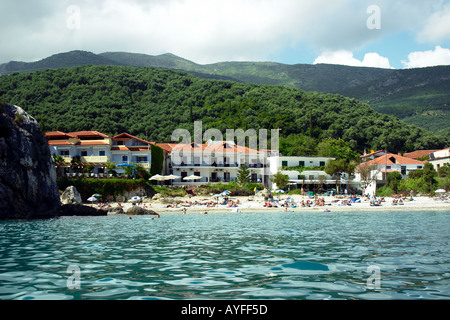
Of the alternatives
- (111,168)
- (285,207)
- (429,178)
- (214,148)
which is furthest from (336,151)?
(111,168)

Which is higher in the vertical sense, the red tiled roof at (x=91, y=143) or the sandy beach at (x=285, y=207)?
the red tiled roof at (x=91, y=143)

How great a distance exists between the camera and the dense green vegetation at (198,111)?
265ft

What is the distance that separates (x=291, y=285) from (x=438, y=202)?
38831mm

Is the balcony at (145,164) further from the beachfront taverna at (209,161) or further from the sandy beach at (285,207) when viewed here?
the sandy beach at (285,207)

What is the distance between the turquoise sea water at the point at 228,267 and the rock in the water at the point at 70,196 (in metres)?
22.4

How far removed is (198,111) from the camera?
8888cm

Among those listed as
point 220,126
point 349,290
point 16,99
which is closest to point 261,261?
point 349,290

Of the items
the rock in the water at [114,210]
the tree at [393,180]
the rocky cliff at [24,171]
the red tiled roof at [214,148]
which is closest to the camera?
the rocky cliff at [24,171]

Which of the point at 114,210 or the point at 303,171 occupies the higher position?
the point at 303,171

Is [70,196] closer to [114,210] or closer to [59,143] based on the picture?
[114,210]

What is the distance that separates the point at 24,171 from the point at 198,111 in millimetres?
60781

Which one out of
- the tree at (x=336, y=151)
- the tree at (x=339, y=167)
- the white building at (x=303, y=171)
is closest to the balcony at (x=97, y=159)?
the white building at (x=303, y=171)

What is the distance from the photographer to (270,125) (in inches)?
3275

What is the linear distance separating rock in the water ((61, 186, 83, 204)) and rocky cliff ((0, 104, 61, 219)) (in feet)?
15.5
